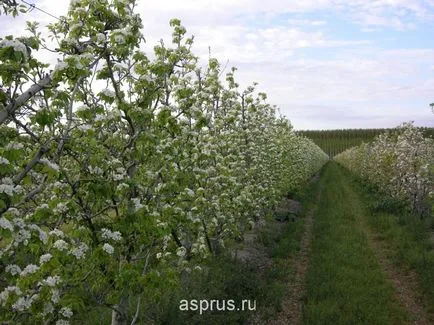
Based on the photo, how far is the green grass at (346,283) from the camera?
8.83 metres

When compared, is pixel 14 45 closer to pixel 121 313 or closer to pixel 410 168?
pixel 121 313

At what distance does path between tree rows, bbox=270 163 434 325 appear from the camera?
8.91m

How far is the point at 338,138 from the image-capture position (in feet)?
374

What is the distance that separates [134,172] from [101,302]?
5.56 ft

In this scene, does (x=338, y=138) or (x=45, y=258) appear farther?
(x=338, y=138)

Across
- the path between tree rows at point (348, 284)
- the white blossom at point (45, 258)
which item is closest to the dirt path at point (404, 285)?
the path between tree rows at point (348, 284)

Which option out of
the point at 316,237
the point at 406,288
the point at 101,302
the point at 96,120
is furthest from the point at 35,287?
the point at 316,237

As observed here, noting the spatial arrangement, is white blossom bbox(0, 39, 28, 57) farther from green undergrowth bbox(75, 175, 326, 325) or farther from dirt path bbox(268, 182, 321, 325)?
dirt path bbox(268, 182, 321, 325)

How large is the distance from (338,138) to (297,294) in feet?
354

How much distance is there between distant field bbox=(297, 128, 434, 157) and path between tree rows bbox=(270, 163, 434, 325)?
312ft

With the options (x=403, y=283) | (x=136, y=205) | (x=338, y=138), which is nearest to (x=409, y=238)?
(x=403, y=283)

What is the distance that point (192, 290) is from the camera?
8.91m

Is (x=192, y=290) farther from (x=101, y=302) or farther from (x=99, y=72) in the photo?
(x=99, y=72)

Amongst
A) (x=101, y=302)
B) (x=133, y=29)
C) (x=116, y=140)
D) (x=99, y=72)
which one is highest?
(x=133, y=29)
